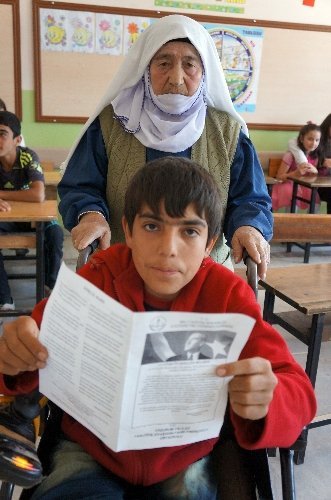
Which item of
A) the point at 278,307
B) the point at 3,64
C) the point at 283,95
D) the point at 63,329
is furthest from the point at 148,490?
the point at 283,95

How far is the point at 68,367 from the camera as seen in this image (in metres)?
0.84

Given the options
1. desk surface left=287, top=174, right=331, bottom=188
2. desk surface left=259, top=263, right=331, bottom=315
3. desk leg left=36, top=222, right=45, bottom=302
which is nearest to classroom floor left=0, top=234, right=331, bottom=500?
desk leg left=36, top=222, right=45, bottom=302

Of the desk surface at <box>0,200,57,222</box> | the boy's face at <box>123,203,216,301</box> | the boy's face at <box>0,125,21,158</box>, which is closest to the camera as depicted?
the boy's face at <box>123,203,216,301</box>

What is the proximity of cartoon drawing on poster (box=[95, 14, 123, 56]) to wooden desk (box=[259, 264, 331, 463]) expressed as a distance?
10.8ft

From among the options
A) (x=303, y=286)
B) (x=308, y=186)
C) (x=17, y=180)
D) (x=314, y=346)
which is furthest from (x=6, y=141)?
(x=308, y=186)

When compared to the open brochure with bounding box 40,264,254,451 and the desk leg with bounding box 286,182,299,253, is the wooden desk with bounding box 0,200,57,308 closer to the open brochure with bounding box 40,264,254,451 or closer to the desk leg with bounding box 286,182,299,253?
the open brochure with bounding box 40,264,254,451

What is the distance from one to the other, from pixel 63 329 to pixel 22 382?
0.75ft

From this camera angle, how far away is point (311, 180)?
4.73 m

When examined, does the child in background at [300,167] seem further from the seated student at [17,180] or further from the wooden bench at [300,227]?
the seated student at [17,180]

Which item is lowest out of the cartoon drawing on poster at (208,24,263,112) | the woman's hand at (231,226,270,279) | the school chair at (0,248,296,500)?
the school chair at (0,248,296,500)

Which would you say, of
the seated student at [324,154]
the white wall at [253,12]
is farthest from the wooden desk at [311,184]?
the white wall at [253,12]

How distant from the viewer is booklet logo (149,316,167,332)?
2.37 feet

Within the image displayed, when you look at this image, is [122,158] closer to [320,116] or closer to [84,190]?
[84,190]

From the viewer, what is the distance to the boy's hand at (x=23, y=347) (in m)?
0.85
